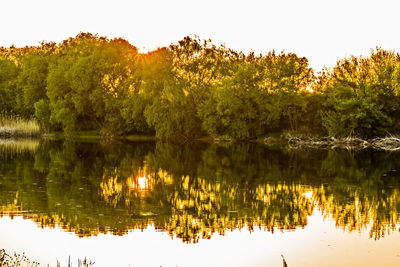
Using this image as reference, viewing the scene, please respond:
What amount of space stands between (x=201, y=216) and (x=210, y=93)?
62.7 meters

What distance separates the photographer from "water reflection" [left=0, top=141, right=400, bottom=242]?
1911 cm

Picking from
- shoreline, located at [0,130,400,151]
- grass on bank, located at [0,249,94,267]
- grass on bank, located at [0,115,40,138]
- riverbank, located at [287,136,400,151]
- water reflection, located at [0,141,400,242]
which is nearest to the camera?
grass on bank, located at [0,249,94,267]

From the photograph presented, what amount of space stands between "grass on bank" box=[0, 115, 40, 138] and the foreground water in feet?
150

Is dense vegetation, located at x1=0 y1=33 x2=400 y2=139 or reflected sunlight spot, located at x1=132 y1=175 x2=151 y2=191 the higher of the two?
dense vegetation, located at x1=0 y1=33 x2=400 y2=139

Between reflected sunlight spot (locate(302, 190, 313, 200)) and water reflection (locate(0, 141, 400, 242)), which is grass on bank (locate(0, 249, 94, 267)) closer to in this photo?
water reflection (locate(0, 141, 400, 242))

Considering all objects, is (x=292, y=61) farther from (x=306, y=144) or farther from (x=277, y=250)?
(x=277, y=250)

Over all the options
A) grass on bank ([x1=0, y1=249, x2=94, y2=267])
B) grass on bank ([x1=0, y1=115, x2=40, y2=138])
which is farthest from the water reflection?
grass on bank ([x1=0, y1=115, x2=40, y2=138])

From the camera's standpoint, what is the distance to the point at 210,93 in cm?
8231

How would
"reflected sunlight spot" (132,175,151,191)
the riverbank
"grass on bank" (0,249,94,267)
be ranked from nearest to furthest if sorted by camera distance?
1. "grass on bank" (0,249,94,267)
2. "reflected sunlight spot" (132,175,151,191)
3. the riverbank

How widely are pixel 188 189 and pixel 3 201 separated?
9.07 meters

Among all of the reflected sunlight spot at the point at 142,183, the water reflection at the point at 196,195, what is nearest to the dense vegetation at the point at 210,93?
the water reflection at the point at 196,195

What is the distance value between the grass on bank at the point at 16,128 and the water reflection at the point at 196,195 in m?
40.4

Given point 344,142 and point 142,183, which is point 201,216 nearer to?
point 142,183

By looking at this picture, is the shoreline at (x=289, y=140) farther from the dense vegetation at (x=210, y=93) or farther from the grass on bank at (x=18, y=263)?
the grass on bank at (x=18, y=263)
